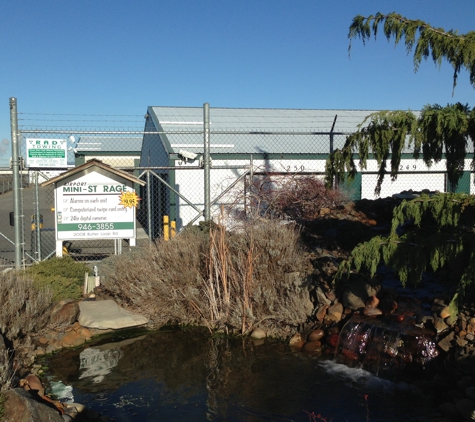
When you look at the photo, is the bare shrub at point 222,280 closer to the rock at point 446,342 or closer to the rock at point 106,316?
the rock at point 106,316

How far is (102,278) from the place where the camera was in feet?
30.1

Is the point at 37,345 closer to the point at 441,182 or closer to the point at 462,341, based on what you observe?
the point at 462,341

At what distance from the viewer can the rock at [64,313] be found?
7.80 metres

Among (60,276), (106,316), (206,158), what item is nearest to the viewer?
(106,316)

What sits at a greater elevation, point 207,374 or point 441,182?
point 441,182

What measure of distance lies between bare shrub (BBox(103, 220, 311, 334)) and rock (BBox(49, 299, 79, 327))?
0.83 m

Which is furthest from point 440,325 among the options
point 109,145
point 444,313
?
point 109,145

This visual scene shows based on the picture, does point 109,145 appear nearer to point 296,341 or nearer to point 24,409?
point 296,341

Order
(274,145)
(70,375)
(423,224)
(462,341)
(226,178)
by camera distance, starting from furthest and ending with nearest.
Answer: (274,145)
(226,178)
(423,224)
(70,375)
(462,341)

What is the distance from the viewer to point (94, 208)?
376 inches

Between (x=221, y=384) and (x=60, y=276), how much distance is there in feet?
12.2

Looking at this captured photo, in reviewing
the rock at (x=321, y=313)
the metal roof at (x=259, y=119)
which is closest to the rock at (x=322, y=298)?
the rock at (x=321, y=313)

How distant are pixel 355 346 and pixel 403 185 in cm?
866

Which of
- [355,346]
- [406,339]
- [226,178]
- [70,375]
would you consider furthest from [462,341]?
[226,178]
